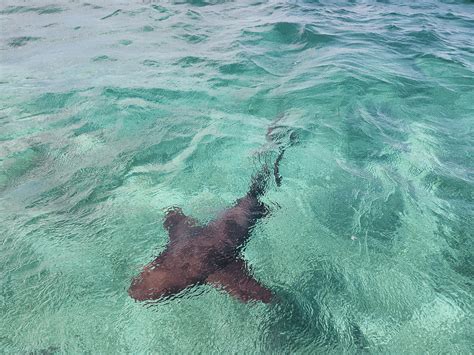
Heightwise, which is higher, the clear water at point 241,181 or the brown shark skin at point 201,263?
the brown shark skin at point 201,263

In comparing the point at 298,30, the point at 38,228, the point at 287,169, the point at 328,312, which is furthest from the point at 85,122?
the point at 298,30

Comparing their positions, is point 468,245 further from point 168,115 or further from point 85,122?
point 85,122

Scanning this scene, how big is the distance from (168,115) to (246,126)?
1.77m

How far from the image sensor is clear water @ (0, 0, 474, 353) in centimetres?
405

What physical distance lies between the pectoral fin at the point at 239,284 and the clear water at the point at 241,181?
106 mm

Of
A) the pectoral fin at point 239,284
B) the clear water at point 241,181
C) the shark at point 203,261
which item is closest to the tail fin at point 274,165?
the clear water at point 241,181

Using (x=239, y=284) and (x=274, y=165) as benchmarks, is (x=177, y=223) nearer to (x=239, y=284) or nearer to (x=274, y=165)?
(x=239, y=284)

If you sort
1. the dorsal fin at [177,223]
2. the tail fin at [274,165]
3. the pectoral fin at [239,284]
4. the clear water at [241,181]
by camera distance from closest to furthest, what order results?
the clear water at [241,181] → the pectoral fin at [239,284] → the dorsal fin at [177,223] → the tail fin at [274,165]

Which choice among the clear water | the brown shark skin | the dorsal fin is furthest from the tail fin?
the dorsal fin

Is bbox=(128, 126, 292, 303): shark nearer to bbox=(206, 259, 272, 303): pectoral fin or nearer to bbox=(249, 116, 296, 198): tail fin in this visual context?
bbox=(206, 259, 272, 303): pectoral fin

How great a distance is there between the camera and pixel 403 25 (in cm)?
1314

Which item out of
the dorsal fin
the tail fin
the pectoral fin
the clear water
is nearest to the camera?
the clear water

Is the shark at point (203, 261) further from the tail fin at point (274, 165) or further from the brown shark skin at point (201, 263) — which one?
the tail fin at point (274, 165)

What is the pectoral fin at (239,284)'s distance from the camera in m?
4.25
